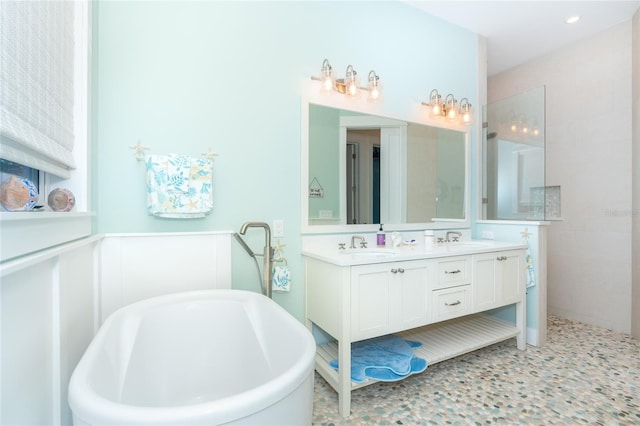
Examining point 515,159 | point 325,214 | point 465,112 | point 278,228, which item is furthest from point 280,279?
point 515,159

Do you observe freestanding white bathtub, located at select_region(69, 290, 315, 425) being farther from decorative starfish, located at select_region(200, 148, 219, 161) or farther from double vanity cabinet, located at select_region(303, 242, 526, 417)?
decorative starfish, located at select_region(200, 148, 219, 161)

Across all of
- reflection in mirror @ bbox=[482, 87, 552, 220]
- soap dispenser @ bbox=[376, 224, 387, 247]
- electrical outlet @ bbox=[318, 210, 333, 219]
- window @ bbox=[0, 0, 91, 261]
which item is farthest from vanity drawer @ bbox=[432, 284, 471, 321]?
window @ bbox=[0, 0, 91, 261]

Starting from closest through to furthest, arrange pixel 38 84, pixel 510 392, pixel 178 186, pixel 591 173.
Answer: pixel 38 84 < pixel 178 186 < pixel 510 392 < pixel 591 173

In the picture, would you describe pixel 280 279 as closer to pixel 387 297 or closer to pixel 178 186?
pixel 387 297

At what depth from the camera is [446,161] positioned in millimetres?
2727

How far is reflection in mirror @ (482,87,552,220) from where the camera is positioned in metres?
2.70

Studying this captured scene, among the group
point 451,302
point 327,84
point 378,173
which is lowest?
point 451,302

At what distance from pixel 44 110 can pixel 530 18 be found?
135 inches

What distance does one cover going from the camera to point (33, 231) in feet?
2.86

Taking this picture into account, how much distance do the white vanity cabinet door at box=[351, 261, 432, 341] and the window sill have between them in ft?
4.00

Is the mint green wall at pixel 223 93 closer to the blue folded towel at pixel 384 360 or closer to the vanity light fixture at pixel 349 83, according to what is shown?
the vanity light fixture at pixel 349 83

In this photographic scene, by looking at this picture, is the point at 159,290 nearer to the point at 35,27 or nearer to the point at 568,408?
the point at 35,27

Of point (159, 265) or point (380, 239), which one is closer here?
point (159, 265)

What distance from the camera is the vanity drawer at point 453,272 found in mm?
1897
